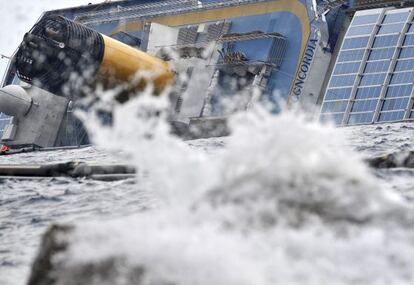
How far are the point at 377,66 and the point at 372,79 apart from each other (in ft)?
1.48

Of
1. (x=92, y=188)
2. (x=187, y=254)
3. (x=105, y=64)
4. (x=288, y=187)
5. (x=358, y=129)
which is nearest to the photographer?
(x=187, y=254)

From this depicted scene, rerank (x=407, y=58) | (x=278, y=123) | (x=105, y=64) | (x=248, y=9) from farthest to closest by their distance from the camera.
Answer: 1. (x=248, y=9)
2. (x=105, y=64)
3. (x=407, y=58)
4. (x=278, y=123)

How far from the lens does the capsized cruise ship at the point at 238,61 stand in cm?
3184

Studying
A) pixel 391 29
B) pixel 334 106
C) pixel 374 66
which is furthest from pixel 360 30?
pixel 334 106

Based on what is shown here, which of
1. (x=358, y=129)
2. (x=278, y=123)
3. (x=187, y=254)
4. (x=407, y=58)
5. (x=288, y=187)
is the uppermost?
(x=407, y=58)

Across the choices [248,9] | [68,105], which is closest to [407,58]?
[248,9]

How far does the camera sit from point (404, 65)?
3116 centimetres

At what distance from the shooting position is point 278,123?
4.87 meters

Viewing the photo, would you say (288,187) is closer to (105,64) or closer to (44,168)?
(44,168)

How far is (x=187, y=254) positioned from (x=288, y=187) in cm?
55

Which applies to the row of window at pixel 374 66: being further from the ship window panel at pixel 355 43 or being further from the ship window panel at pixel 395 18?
the ship window panel at pixel 395 18

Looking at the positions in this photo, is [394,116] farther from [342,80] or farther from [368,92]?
[342,80]

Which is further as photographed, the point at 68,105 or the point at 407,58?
the point at 68,105

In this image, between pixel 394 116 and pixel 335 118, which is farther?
pixel 335 118
